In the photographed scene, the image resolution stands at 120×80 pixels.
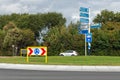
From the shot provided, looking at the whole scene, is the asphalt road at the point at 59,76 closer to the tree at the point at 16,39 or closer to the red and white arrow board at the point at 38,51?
the red and white arrow board at the point at 38,51

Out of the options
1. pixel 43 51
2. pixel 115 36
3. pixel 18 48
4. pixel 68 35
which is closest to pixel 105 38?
pixel 115 36

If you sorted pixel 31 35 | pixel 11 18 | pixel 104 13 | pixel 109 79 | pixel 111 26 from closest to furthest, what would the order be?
1. pixel 109 79
2. pixel 111 26
3. pixel 31 35
4. pixel 104 13
5. pixel 11 18

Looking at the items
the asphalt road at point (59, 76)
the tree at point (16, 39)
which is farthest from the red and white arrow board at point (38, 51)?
the tree at point (16, 39)

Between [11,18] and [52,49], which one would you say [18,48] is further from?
[11,18]

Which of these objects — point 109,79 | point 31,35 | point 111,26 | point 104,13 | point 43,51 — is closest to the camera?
point 109,79

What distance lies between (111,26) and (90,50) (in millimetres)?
14310

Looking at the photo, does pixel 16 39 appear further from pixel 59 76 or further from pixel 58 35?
pixel 59 76

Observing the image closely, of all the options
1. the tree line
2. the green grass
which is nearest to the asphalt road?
the green grass

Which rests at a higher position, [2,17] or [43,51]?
[2,17]

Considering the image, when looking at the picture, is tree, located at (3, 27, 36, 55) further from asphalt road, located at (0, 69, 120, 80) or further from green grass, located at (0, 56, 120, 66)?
asphalt road, located at (0, 69, 120, 80)

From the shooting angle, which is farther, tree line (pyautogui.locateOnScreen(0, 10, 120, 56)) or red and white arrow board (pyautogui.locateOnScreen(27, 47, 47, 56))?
tree line (pyautogui.locateOnScreen(0, 10, 120, 56))

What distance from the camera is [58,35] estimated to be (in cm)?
6216

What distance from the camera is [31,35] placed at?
252 ft

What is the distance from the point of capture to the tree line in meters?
57.4
